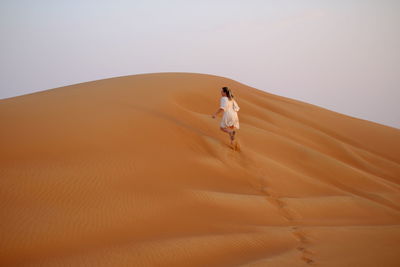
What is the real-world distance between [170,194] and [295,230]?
6.60ft

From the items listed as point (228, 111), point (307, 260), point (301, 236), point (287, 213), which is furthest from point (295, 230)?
point (228, 111)

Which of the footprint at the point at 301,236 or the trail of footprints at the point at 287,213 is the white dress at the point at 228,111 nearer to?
the trail of footprints at the point at 287,213

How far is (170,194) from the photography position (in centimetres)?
580

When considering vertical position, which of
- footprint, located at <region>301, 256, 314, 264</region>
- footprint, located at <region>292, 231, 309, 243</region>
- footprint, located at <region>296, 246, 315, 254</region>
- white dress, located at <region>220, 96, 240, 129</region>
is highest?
white dress, located at <region>220, 96, 240, 129</region>

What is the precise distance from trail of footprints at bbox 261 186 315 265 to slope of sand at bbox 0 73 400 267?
0.7 inches

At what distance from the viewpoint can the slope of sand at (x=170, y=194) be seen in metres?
4.07

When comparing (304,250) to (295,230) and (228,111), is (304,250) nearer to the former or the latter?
(295,230)

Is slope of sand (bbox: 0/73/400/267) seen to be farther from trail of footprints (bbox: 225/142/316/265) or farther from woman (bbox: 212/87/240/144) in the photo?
woman (bbox: 212/87/240/144)

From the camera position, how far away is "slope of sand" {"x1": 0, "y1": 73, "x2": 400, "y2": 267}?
4070 mm

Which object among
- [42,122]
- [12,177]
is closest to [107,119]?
[42,122]

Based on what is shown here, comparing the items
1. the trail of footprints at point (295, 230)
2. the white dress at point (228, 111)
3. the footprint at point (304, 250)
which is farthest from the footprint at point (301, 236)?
the white dress at point (228, 111)

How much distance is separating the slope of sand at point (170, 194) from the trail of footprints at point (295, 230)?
0.02 m

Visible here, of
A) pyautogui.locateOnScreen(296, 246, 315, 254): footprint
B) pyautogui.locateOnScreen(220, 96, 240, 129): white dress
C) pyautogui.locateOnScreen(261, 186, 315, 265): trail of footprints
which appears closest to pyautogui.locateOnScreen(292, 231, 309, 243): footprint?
pyautogui.locateOnScreen(261, 186, 315, 265): trail of footprints

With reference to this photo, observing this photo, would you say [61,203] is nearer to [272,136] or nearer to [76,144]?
[76,144]
